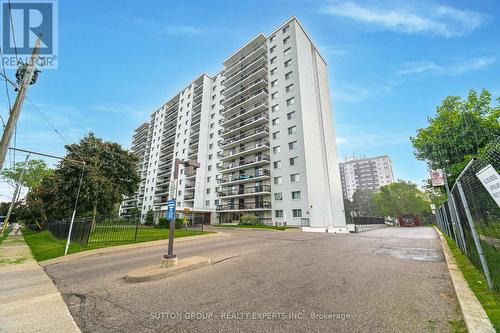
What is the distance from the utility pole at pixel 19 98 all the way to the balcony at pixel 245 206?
1120 inches

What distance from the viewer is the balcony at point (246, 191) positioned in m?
33.5

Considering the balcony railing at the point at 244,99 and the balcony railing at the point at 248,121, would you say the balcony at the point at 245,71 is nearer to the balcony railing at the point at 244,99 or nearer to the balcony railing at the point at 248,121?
the balcony railing at the point at 244,99

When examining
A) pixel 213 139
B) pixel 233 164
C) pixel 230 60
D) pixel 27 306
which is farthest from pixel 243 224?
pixel 230 60

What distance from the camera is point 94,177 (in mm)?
19828

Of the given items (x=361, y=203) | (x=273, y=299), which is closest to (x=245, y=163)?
(x=273, y=299)

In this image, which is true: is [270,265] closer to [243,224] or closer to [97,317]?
[97,317]

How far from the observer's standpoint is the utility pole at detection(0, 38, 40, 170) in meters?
6.77

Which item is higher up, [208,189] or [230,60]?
[230,60]

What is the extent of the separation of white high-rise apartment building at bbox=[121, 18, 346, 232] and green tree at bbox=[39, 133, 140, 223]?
9540 mm

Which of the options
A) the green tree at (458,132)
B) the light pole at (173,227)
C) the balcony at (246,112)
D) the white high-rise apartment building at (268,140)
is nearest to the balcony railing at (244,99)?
the white high-rise apartment building at (268,140)

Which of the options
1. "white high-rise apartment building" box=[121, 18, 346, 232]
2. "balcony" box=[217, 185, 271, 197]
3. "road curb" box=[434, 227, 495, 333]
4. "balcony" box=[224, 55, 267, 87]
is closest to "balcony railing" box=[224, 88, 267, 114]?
"white high-rise apartment building" box=[121, 18, 346, 232]

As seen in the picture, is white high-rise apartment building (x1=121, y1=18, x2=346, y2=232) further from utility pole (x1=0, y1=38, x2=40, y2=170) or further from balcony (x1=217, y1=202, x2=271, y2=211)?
utility pole (x1=0, y1=38, x2=40, y2=170)

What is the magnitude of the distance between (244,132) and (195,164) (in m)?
34.3

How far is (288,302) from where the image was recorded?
12.6 feet
